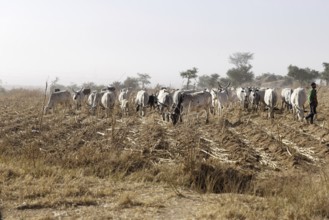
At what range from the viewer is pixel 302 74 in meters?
44.9

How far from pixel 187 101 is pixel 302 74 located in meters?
30.6

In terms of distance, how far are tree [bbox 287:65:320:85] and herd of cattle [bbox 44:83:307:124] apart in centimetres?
2122

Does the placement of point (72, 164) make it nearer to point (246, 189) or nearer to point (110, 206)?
point (110, 206)

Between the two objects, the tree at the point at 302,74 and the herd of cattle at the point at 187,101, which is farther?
the tree at the point at 302,74

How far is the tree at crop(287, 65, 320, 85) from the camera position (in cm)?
4478

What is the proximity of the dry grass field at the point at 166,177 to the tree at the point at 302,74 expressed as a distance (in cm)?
3330

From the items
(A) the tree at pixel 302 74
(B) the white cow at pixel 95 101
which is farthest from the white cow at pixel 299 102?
(A) the tree at pixel 302 74

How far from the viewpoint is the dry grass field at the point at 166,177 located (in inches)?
228

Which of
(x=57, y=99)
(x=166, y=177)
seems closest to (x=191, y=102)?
(x=57, y=99)

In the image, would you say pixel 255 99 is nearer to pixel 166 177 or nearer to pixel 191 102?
pixel 191 102

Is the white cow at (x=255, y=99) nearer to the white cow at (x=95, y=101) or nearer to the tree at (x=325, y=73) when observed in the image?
the white cow at (x=95, y=101)

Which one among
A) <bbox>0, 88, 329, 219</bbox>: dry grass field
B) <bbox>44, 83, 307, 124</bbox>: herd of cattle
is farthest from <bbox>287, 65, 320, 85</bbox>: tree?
<bbox>0, 88, 329, 219</bbox>: dry grass field

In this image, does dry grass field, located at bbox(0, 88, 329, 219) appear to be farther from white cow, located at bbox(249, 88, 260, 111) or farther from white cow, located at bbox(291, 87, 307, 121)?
white cow, located at bbox(249, 88, 260, 111)

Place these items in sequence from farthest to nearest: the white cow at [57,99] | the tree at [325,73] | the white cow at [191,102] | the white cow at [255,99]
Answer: the tree at [325,73] → the white cow at [57,99] → the white cow at [255,99] → the white cow at [191,102]
